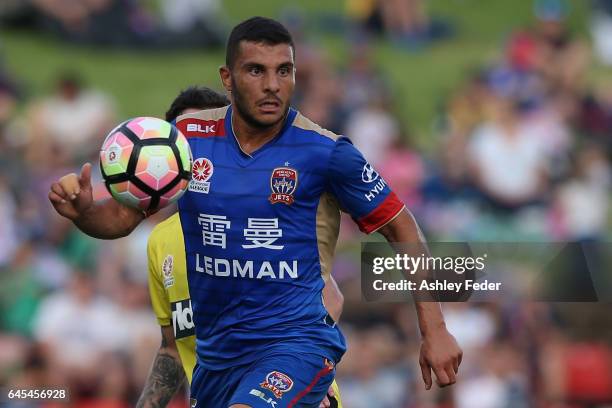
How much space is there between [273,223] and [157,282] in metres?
1.15

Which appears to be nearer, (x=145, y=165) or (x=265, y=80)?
(x=145, y=165)

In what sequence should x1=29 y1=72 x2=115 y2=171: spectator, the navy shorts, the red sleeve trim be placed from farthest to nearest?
x1=29 y1=72 x2=115 y2=171: spectator
the red sleeve trim
the navy shorts

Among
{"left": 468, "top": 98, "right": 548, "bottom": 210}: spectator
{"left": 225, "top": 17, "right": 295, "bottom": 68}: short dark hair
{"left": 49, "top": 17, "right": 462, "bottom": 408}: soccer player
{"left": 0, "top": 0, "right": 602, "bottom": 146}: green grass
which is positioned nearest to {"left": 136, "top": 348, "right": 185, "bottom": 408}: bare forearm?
{"left": 49, "top": 17, "right": 462, "bottom": 408}: soccer player

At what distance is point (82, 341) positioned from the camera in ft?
39.7

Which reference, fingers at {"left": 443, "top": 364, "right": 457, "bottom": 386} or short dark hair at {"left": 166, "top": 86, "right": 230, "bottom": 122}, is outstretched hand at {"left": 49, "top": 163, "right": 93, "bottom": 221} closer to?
short dark hair at {"left": 166, "top": 86, "right": 230, "bottom": 122}

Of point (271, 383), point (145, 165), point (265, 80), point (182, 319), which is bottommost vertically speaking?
point (271, 383)

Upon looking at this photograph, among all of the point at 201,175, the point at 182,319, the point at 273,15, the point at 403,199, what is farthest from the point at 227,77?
the point at 273,15

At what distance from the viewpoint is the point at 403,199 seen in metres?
14.2

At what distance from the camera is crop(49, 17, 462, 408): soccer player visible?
5992 mm

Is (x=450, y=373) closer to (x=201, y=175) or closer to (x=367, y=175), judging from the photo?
(x=367, y=175)

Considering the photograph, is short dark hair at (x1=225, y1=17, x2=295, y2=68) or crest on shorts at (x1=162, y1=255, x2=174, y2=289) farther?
crest on shorts at (x1=162, y1=255, x2=174, y2=289)

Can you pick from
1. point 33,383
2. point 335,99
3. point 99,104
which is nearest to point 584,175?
point 335,99

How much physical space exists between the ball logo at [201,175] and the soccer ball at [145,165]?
0.36m

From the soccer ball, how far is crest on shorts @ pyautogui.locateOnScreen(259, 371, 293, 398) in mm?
934
